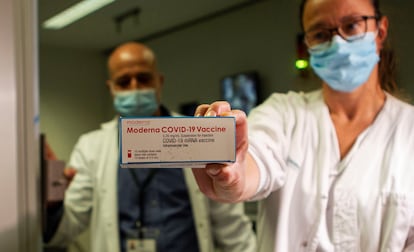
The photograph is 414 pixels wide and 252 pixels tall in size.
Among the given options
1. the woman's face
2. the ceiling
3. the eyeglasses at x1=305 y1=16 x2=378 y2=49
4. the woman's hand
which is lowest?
the woman's hand

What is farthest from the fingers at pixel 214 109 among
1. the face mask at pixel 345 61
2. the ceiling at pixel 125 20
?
the ceiling at pixel 125 20

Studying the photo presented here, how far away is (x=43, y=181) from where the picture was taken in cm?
75

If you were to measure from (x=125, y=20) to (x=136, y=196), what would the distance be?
0.37 m

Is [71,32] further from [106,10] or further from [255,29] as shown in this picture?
[255,29]

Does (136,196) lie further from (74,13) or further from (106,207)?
(74,13)

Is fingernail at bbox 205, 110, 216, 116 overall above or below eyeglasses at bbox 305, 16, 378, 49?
below

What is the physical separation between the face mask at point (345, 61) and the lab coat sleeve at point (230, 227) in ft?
1.07

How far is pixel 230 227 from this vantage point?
92cm

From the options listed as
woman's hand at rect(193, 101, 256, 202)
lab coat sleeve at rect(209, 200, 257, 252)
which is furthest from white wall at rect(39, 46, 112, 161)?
woman's hand at rect(193, 101, 256, 202)

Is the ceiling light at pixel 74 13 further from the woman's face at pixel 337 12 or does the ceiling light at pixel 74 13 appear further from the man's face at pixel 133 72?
the woman's face at pixel 337 12

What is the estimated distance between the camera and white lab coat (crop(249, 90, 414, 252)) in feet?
2.02

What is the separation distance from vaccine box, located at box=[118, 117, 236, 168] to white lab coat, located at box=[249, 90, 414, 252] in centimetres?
21

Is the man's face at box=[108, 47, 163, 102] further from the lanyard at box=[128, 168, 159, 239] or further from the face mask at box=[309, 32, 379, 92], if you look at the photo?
the face mask at box=[309, 32, 379, 92]

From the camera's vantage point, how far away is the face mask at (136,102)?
93 centimetres
